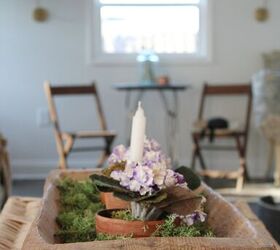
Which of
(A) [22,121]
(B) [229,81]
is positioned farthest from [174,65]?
(A) [22,121]

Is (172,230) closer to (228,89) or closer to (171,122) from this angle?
(228,89)

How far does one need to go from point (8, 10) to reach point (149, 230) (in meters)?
4.08

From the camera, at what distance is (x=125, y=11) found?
16.2 ft

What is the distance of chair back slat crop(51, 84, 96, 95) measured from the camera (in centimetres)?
431

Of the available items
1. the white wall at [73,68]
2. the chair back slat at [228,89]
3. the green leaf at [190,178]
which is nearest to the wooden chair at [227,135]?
the chair back slat at [228,89]

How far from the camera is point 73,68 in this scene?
15.9 ft

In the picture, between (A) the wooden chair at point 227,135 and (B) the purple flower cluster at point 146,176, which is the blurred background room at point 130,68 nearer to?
(A) the wooden chair at point 227,135

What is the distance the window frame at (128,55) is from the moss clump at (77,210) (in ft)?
10.7

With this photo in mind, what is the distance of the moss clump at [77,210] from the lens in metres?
1.15

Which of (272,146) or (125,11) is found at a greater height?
(125,11)

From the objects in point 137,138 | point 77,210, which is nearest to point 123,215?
point 137,138

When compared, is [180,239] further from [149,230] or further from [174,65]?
[174,65]

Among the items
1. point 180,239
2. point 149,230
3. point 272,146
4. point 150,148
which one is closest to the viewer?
point 180,239

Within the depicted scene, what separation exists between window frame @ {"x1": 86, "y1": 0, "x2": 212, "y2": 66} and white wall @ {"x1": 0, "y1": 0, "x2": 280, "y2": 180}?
0.05m
